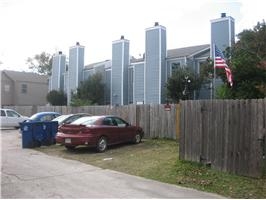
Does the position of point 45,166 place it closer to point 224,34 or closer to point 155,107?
point 155,107

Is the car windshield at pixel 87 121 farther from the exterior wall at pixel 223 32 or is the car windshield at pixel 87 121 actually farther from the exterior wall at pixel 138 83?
the exterior wall at pixel 138 83

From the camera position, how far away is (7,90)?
185ft

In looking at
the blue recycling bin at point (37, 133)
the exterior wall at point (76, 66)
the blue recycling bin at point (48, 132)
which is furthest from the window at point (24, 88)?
the blue recycling bin at point (48, 132)

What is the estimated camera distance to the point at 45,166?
504 inches

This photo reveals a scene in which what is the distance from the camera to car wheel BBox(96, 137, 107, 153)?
16.2 metres

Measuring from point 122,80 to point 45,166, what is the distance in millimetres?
26681

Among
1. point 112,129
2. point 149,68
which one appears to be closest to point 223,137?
point 112,129

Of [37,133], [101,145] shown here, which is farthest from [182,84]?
[101,145]

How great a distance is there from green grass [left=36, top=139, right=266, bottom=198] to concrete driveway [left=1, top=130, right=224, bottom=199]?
548 millimetres

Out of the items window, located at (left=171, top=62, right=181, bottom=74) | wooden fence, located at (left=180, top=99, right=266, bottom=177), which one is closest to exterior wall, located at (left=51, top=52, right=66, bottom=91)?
window, located at (left=171, top=62, right=181, bottom=74)

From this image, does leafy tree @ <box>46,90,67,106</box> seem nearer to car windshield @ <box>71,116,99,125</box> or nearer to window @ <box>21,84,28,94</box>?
window @ <box>21,84,28,94</box>

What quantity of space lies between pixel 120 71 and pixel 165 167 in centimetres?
2784

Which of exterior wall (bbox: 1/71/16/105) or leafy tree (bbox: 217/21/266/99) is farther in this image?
exterior wall (bbox: 1/71/16/105)

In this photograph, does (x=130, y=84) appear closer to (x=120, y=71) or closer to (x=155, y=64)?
(x=120, y=71)
